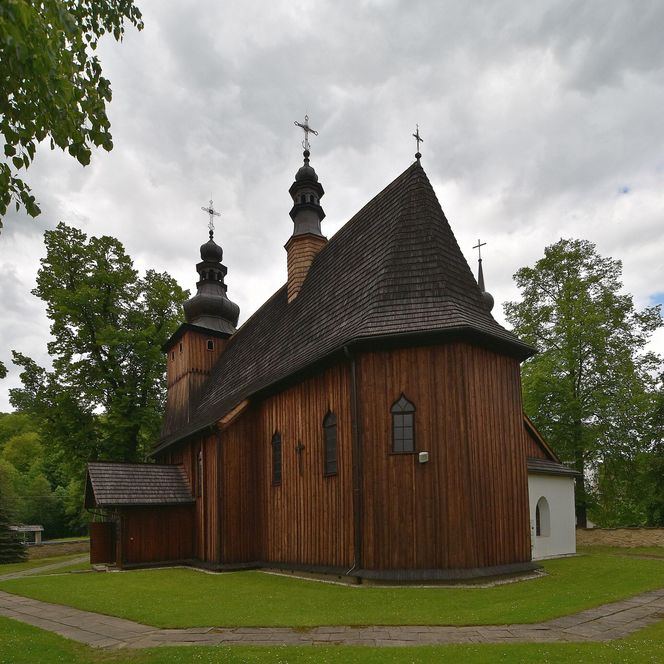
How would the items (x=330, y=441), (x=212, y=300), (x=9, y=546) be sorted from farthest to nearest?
1. (x=212, y=300)
2. (x=9, y=546)
3. (x=330, y=441)

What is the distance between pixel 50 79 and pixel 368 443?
31.9 feet

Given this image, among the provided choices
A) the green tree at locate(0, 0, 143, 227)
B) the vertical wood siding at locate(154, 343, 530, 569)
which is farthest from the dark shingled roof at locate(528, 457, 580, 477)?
the green tree at locate(0, 0, 143, 227)

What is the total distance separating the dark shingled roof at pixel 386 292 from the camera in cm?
1309

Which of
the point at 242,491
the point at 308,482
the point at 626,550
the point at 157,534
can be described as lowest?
the point at 626,550

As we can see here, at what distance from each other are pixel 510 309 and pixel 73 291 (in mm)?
20096

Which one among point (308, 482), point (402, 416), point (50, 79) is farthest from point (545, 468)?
point (50, 79)

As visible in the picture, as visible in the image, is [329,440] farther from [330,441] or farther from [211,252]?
[211,252]

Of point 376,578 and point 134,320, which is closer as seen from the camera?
point 376,578

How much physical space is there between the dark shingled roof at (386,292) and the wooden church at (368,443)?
0.17 ft

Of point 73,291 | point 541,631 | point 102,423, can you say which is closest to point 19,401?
point 102,423

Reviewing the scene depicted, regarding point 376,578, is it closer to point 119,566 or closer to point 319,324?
point 319,324

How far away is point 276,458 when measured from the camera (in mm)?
16734

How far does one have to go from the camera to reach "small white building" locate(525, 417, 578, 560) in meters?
18.7

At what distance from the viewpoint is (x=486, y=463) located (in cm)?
1273
